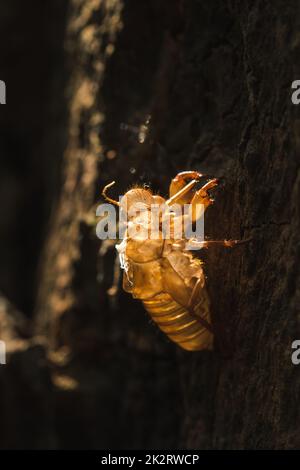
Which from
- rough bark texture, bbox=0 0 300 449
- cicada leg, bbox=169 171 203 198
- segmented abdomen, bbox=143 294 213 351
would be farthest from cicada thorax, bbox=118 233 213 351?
cicada leg, bbox=169 171 203 198

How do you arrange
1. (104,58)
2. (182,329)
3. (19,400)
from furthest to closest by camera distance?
(19,400) → (104,58) → (182,329)

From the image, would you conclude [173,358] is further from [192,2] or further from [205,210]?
[192,2]

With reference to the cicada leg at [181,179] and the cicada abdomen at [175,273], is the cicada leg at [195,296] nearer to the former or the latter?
the cicada abdomen at [175,273]

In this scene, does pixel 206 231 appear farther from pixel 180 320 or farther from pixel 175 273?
pixel 180 320

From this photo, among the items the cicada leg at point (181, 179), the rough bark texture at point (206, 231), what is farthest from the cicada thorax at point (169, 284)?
the cicada leg at point (181, 179)

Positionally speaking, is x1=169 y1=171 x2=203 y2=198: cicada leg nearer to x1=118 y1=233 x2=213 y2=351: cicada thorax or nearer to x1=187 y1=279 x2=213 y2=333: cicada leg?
x1=118 y1=233 x2=213 y2=351: cicada thorax

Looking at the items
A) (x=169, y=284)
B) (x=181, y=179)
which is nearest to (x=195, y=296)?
(x=169, y=284)
